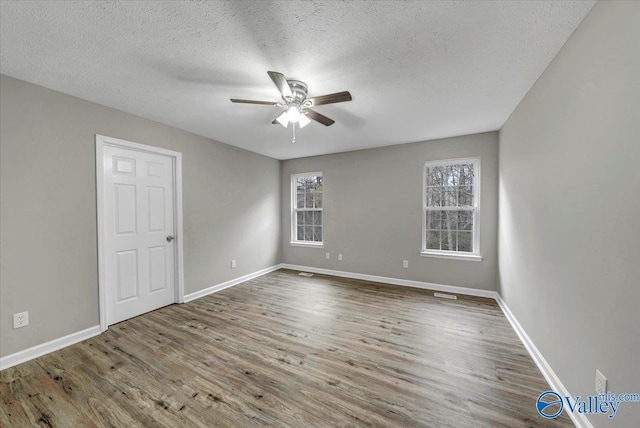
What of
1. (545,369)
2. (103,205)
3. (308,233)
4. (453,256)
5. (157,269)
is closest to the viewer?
(545,369)

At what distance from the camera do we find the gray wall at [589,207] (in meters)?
1.08

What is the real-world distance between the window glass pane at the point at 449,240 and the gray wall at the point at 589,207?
164 cm

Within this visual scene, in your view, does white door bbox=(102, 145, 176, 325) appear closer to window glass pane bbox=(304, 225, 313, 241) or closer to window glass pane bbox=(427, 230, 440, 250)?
window glass pane bbox=(304, 225, 313, 241)

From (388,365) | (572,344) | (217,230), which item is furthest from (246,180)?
(572,344)

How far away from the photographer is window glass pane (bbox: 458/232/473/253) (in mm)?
3740

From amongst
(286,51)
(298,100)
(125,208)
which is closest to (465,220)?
(298,100)

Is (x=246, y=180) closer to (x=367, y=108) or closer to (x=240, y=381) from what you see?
(x=367, y=108)

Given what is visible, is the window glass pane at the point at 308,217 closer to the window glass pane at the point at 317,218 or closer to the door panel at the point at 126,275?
the window glass pane at the point at 317,218

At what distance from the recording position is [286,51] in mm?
1697

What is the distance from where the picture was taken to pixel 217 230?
12.7 ft

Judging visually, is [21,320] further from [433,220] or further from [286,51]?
[433,220]

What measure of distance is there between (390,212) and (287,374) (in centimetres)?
308

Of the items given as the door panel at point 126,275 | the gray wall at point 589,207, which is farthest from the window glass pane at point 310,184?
the gray wall at point 589,207

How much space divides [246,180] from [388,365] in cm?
368
